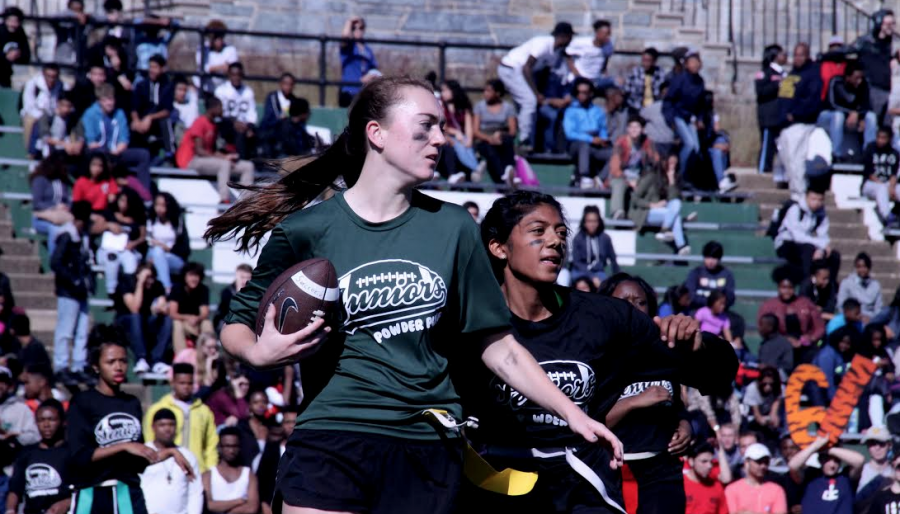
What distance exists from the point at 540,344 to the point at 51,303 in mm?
10414

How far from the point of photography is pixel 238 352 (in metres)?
4.28

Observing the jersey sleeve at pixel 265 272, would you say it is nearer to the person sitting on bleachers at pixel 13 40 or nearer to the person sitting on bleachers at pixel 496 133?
the person sitting on bleachers at pixel 496 133

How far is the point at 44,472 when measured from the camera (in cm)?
974

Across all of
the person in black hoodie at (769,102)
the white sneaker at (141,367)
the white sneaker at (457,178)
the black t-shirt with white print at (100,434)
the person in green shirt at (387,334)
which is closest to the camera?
the person in green shirt at (387,334)

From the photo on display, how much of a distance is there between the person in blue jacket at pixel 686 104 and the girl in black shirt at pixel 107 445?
33.0ft

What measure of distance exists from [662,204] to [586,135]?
130 centimetres

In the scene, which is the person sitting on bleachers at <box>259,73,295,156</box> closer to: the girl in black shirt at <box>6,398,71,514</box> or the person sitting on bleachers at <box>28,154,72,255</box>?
the person sitting on bleachers at <box>28,154,72,255</box>

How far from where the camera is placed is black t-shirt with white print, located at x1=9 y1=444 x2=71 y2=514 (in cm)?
970

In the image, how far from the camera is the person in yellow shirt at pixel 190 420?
11094 millimetres

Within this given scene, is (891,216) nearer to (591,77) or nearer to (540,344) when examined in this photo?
(591,77)

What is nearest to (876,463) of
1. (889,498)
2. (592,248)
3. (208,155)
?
(889,498)

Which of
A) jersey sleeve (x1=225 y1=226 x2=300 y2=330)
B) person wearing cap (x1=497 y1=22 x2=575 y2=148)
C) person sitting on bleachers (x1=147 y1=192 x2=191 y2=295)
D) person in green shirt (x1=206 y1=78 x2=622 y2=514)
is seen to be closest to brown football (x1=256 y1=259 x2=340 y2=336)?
person in green shirt (x1=206 y1=78 x2=622 y2=514)

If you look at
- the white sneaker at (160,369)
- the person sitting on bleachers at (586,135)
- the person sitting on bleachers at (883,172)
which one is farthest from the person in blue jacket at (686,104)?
the white sneaker at (160,369)

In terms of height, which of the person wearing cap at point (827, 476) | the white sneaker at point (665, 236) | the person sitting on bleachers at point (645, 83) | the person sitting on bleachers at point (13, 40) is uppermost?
the person sitting on bleachers at point (13, 40)
